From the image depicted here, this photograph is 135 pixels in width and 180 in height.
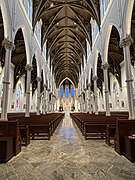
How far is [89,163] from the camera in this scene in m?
3.95

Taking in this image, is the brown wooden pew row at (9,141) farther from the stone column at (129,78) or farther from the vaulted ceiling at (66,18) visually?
the vaulted ceiling at (66,18)

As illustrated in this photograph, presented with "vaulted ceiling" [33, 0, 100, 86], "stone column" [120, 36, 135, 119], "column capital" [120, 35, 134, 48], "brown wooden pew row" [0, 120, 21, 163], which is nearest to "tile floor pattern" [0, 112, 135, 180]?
"brown wooden pew row" [0, 120, 21, 163]

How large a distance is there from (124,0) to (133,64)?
37.4 ft

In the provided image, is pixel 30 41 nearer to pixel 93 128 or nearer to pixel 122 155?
pixel 93 128

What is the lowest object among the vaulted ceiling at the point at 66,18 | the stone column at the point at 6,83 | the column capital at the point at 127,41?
the stone column at the point at 6,83

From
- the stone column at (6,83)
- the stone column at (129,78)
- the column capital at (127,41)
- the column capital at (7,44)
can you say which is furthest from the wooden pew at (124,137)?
the column capital at (7,44)

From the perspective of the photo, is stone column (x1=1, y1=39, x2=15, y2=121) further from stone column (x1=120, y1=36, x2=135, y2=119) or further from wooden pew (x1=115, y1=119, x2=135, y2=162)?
stone column (x1=120, y1=36, x2=135, y2=119)

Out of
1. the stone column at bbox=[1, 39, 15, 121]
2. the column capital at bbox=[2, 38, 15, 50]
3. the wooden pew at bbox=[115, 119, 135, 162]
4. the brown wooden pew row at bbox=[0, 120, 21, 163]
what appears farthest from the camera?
the column capital at bbox=[2, 38, 15, 50]

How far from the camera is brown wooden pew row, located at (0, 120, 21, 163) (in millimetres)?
4012

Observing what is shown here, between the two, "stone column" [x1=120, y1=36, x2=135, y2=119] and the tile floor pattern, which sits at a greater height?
"stone column" [x1=120, y1=36, x2=135, y2=119]

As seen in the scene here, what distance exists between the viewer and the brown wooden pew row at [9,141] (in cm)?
401

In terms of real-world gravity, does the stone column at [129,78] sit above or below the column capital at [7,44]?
below

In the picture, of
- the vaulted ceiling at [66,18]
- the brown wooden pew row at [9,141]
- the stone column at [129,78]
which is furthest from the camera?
the vaulted ceiling at [66,18]

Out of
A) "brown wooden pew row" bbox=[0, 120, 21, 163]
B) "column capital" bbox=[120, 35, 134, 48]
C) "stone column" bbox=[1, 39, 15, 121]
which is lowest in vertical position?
"brown wooden pew row" bbox=[0, 120, 21, 163]
